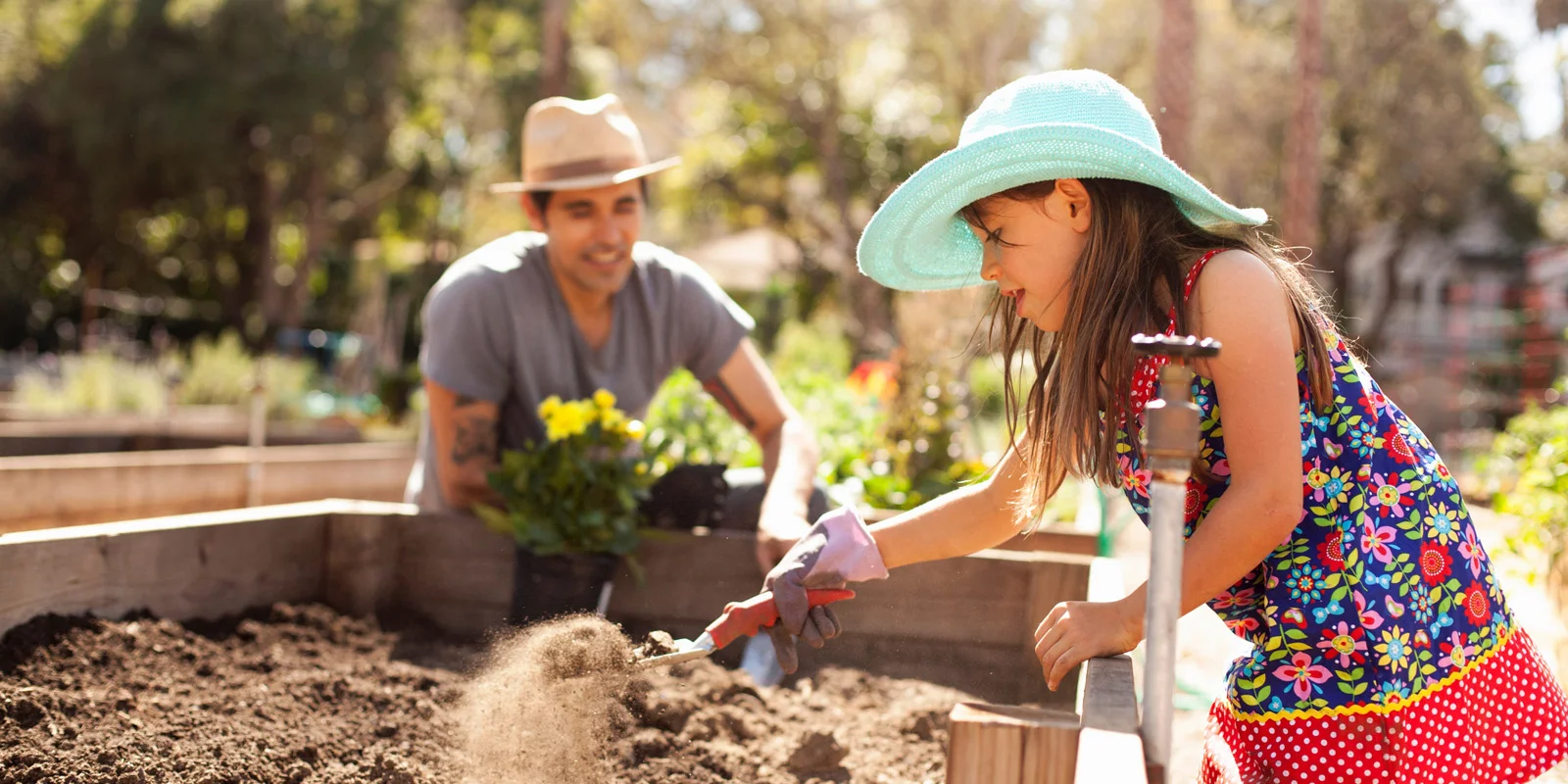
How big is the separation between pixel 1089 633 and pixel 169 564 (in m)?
2.09

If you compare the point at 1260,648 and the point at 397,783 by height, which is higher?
the point at 1260,648

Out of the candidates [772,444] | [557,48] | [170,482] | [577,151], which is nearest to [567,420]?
[772,444]

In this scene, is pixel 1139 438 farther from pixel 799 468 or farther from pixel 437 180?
pixel 437 180

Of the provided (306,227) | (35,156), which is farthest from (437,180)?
(35,156)

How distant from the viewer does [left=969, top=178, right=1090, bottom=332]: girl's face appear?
174 cm

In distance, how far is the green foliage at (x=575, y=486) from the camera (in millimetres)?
2941

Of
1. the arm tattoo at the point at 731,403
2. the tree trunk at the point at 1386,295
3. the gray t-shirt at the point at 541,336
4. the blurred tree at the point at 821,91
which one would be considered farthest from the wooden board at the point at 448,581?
the tree trunk at the point at 1386,295

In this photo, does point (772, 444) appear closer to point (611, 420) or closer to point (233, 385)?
point (611, 420)

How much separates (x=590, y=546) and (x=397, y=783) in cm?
92

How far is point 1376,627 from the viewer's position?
5.43ft

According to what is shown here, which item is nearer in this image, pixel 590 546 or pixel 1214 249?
pixel 1214 249

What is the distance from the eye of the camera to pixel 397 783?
2078 mm

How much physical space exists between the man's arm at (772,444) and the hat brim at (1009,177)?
2.96 feet

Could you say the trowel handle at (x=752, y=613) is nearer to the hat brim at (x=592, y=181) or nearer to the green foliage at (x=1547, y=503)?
the hat brim at (x=592, y=181)
